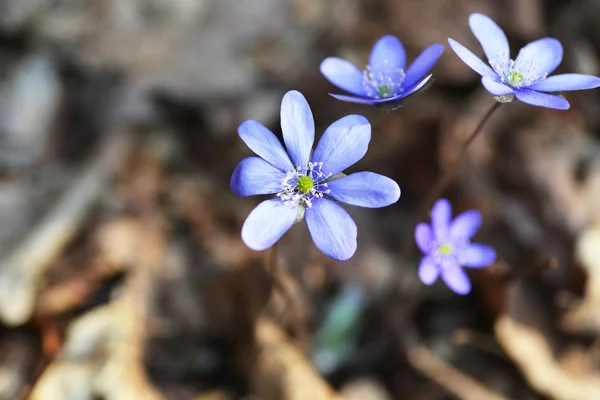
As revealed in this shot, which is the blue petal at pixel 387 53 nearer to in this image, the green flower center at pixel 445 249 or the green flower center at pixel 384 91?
the green flower center at pixel 384 91

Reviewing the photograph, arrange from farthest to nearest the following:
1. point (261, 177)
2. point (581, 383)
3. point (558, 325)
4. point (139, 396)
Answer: point (558, 325)
point (581, 383)
point (139, 396)
point (261, 177)

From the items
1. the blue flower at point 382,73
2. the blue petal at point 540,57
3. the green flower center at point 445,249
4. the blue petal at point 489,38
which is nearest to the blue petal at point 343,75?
the blue flower at point 382,73

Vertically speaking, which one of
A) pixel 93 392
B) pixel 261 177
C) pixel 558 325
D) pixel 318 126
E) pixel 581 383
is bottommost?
pixel 93 392

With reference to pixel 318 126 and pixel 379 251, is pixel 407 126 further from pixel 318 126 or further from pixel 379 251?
pixel 379 251

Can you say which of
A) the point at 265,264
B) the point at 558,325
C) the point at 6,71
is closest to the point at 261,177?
the point at 265,264

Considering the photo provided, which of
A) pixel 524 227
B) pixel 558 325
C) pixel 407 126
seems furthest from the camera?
pixel 407 126

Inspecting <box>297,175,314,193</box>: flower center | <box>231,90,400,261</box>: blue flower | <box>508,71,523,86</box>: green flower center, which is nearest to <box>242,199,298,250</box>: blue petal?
<box>231,90,400,261</box>: blue flower

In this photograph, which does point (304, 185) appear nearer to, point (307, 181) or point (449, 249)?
point (307, 181)
